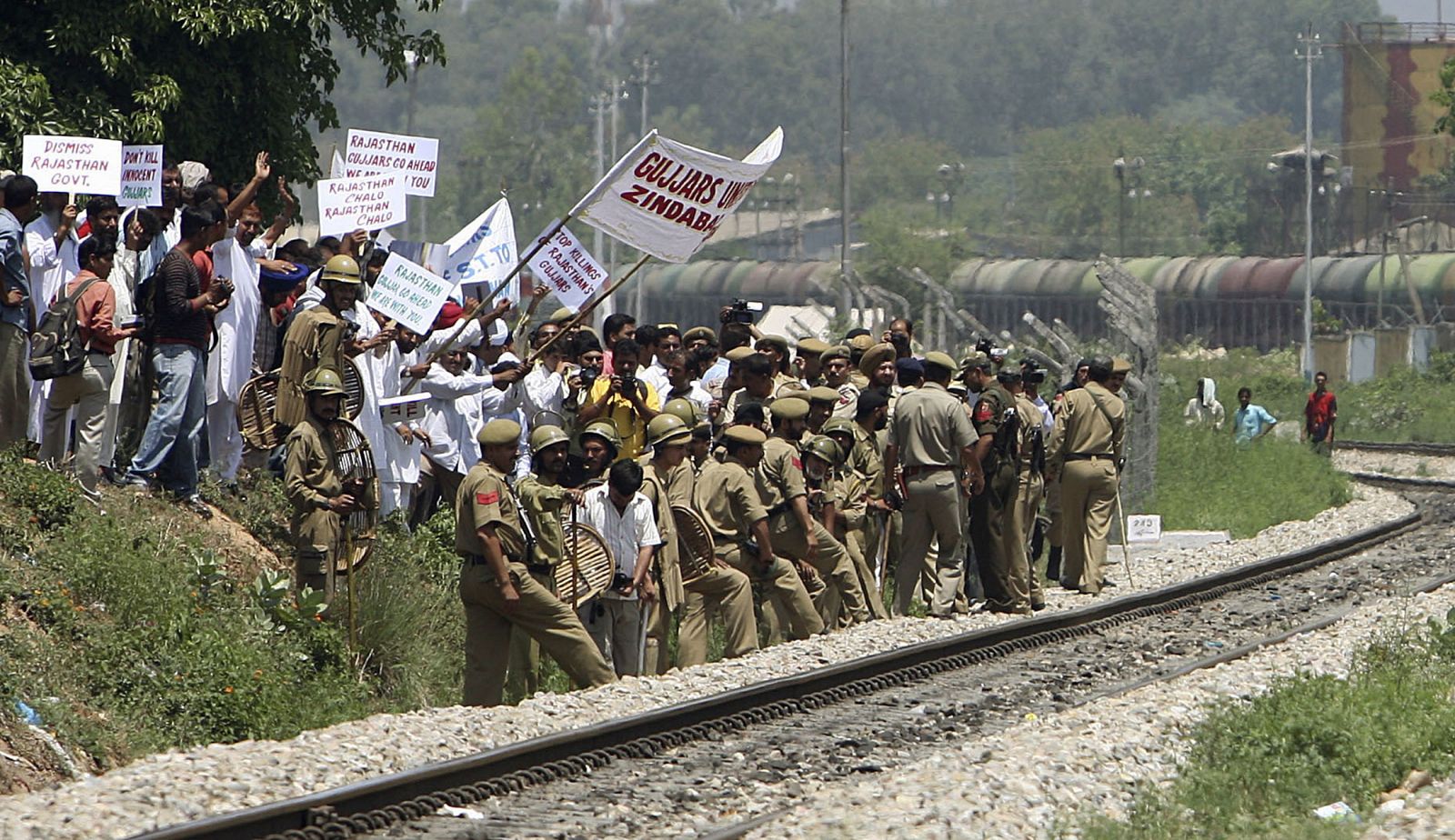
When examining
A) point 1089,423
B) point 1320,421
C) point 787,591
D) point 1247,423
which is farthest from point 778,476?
point 1320,421

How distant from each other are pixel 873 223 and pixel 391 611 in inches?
3459

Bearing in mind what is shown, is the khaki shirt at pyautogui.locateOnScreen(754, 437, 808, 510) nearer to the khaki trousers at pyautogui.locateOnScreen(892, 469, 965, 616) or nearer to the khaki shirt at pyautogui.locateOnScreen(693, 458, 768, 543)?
the khaki shirt at pyautogui.locateOnScreen(693, 458, 768, 543)

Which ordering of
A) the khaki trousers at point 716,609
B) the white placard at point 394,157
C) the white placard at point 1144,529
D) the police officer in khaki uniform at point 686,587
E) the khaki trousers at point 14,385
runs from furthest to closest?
the white placard at point 1144,529 → the white placard at point 394,157 → the khaki trousers at point 716,609 → the police officer in khaki uniform at point 686,587 → the khaki trousers at point 14,385

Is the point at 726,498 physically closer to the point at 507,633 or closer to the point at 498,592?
the point at 507,633

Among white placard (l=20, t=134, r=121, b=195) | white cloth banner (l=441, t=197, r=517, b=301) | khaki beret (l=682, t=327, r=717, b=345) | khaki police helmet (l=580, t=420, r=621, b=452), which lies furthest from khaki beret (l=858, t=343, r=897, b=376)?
white placard (l=20, t=134, r=121, b=195)

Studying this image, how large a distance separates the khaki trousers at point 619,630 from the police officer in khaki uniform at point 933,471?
10.9 feet

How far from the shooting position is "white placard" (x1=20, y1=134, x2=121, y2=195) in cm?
1261

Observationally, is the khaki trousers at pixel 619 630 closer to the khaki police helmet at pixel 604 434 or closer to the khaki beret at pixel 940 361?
the khaki police helmet at pixel 604 434

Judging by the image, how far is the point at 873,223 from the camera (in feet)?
328

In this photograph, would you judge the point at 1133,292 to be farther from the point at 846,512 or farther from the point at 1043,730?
the point at 1043,730

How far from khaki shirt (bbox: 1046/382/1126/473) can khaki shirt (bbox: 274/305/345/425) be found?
6697 mm

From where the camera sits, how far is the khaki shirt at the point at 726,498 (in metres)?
13.6

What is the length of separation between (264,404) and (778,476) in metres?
3.24

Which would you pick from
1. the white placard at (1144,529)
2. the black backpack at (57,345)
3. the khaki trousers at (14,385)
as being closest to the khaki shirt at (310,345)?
the black backpack at (57,345)
